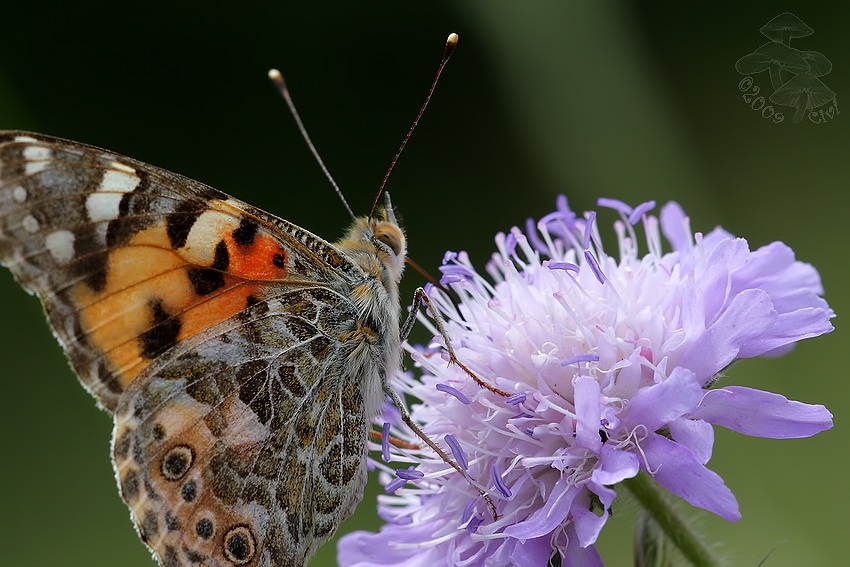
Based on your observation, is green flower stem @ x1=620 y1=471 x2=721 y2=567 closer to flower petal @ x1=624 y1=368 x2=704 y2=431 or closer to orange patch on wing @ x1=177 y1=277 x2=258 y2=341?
flower petal @ x1=624 y1=368 x2=704 y2=431

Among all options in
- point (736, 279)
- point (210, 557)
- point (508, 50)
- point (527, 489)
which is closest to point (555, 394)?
point (527, 489)

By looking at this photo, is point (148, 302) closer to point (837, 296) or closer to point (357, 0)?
point (837, 296)

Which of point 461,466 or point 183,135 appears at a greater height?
point 183,135

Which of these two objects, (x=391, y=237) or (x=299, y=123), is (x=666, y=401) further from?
(x=299, y=123)

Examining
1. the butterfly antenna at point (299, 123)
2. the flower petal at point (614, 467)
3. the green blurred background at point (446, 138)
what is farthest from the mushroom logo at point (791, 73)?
the butterfly antenna at point (299, 123)

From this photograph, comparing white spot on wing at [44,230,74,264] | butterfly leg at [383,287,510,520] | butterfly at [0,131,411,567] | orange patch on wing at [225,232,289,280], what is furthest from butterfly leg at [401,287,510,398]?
white spot on wing at [44,230,74,264]
